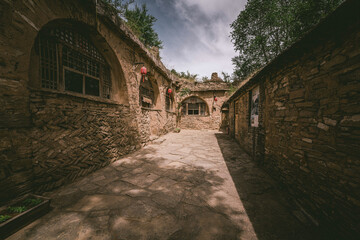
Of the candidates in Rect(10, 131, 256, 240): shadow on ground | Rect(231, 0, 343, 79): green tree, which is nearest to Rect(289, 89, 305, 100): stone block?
Rect(10, 131, 256, 240): shadow on ground

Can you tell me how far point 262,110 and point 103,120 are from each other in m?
5.06

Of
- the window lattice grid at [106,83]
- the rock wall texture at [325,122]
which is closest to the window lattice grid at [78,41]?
the window lattice grid at [106,83]

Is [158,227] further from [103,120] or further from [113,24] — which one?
[113,24]

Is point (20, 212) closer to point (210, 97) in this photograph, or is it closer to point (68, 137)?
point (68, 137)

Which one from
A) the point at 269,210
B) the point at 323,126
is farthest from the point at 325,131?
the point at 269,210

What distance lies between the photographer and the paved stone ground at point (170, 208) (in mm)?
1717

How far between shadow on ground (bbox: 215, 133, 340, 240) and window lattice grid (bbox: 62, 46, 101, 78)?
5.39 m

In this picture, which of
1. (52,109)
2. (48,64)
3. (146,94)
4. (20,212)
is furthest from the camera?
(146,94)

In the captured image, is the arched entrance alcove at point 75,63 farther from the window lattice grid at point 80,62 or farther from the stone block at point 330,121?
the stone block at point 330,121

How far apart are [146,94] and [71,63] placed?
424 cm

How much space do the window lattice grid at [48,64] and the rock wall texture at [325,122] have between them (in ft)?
17.6

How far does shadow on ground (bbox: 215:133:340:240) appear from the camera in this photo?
171cm

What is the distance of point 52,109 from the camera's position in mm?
2764

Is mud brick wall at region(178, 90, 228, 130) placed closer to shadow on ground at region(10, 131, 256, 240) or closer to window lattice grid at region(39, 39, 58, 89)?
shadow on ground at region(10, 131, 256, 240)
